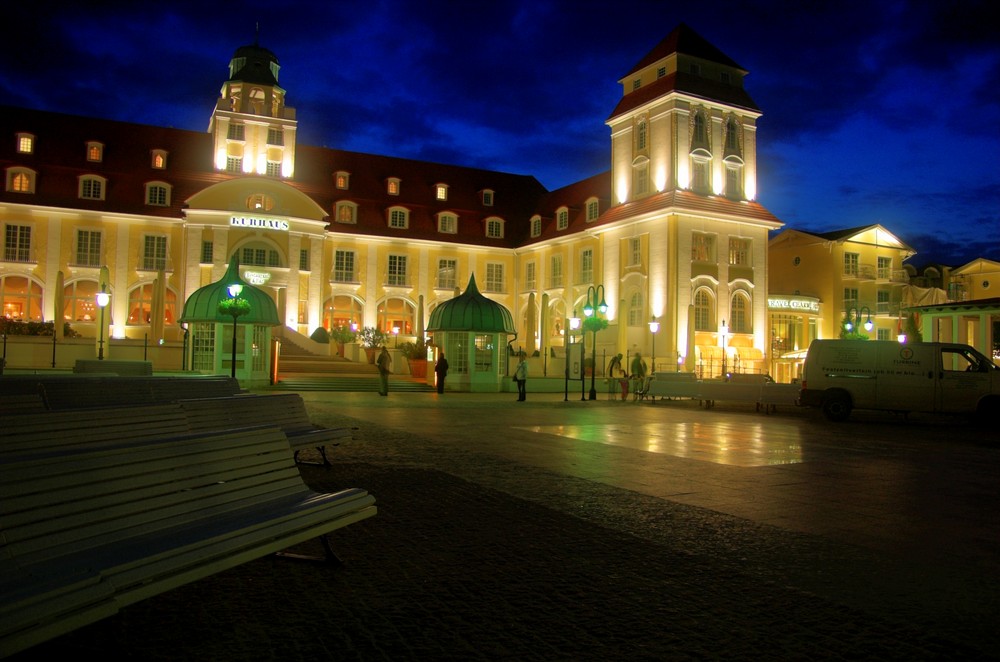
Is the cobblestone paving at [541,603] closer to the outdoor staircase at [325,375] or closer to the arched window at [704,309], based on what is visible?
the outdoor staircase at [325,375]

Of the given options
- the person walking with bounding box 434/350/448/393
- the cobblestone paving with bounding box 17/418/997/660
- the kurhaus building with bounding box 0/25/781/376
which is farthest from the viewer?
the kurhaus building with bounding box 0/25/781/376

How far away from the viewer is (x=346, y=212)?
5688 cm

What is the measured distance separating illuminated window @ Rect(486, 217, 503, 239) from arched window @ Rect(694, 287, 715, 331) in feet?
61.5

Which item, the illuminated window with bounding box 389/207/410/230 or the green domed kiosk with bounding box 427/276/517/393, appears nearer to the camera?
the green domed kiosk with bounding box 427/276/517/393

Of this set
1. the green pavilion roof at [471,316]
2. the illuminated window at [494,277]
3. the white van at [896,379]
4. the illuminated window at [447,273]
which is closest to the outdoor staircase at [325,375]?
the green pavilion roof at [471,316]

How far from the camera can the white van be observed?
2139cm

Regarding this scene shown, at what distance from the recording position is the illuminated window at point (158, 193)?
51.6 metres

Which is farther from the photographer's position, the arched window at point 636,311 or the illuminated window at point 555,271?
the illuminated window at point 555,271

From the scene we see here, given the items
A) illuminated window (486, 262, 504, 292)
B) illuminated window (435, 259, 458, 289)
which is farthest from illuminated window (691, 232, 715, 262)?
illuminated window (435, 259, 458, 289)

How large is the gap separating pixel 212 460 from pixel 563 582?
258 cm

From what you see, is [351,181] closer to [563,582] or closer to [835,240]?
[835,240]

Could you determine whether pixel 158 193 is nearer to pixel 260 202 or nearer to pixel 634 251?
pixel 260 202

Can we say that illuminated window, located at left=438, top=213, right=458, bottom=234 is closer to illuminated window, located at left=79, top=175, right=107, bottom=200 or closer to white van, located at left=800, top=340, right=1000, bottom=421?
illuminated window, located at left=79, top=175, right=107, bottom=200

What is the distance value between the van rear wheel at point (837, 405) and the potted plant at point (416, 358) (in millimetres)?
19033
